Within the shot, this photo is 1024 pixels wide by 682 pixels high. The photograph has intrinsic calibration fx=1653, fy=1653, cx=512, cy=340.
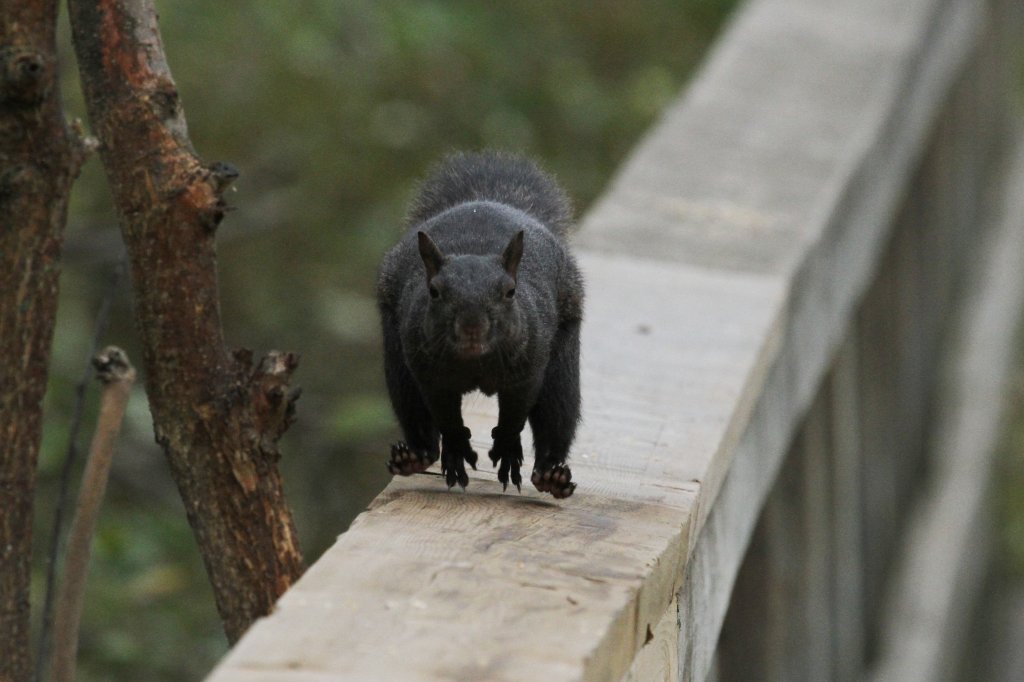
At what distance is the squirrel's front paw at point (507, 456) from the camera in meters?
2.94

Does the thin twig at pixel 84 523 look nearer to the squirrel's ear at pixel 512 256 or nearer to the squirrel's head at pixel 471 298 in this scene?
the squirrel's head at pixel 471 298

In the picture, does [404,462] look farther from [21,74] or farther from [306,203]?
[306,203]

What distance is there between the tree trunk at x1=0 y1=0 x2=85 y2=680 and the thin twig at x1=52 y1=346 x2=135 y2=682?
4.8 inches

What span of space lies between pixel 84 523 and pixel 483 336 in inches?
29.0

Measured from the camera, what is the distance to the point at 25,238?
236cm

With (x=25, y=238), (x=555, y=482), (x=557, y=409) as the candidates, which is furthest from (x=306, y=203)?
(x=25, y=238)

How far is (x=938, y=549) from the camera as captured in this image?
682 cm

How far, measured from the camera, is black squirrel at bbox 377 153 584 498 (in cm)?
277

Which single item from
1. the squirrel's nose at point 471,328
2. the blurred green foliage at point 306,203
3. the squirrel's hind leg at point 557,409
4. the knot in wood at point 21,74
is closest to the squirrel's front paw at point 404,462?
the squirrel's hind leg at point 557,409

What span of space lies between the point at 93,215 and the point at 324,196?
985 mm

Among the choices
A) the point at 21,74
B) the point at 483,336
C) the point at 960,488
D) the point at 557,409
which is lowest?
the point at 960,488

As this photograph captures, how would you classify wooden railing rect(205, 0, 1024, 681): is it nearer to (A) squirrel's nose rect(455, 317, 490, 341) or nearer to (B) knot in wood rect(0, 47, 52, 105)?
(A) squirrel's nose rect(455, 317, 490, 341)

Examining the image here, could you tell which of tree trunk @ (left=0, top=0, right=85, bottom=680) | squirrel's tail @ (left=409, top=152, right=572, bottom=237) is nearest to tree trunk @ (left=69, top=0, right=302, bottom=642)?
tree trunk @ (left=0, top=0, right=85, bottom=680)

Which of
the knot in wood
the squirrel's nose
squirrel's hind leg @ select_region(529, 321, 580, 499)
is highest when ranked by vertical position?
the knot in wood
